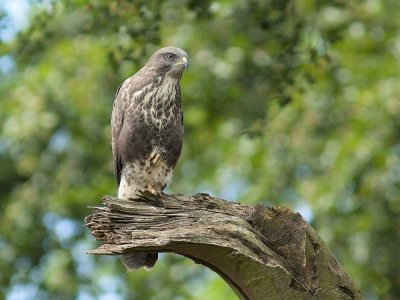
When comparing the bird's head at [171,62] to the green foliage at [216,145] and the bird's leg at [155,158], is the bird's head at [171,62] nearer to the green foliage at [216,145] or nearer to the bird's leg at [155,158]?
the bird's leg at [155,158]

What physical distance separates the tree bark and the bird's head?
1.95m

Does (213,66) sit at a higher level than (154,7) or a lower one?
higher

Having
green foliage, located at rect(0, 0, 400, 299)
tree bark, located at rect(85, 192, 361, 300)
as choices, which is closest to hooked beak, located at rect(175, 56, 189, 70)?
tree bark, located at rect(85, 192, 361, 300)

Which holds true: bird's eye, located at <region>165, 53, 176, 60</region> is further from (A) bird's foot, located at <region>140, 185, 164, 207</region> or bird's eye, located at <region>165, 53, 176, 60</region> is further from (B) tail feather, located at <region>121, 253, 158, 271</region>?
(A) bird's foot, located at <region>140, 185, 164, 207</region>

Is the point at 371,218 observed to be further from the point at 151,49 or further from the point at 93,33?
the point at 93,33

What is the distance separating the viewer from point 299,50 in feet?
30.7

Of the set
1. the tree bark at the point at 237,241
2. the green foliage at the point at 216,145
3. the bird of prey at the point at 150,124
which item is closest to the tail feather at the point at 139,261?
the bird of prey at the point at 150,124

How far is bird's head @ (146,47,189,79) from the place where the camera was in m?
7.34

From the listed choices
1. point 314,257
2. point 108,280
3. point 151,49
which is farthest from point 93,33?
point 108,280

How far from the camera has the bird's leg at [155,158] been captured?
7.22m

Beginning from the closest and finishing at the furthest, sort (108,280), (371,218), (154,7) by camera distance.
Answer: (154,7), (371,218), (108,280)

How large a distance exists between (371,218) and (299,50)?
8.17 ft

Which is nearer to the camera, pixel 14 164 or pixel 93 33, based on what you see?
pixel 93 33

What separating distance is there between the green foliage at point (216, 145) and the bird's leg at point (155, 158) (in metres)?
2.66
